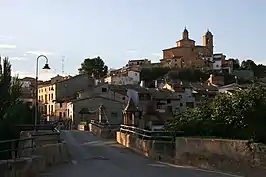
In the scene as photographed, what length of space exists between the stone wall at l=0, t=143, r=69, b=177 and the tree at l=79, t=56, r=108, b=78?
123176 mm

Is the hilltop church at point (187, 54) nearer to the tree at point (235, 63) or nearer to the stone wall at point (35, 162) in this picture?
the tree at point (235, 63)

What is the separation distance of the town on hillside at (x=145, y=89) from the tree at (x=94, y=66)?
32 cm

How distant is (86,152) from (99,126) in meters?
16.5

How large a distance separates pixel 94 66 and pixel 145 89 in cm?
5276

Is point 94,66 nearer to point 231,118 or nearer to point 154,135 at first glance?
point 154,135

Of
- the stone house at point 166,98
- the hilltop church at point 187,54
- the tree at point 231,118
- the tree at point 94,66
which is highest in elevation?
the hilltop church at point 187,54

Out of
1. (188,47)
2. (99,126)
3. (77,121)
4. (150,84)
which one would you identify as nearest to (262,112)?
(99,126)

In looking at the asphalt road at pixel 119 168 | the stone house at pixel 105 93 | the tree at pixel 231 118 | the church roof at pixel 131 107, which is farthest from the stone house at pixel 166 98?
the tree at pixel 231 118

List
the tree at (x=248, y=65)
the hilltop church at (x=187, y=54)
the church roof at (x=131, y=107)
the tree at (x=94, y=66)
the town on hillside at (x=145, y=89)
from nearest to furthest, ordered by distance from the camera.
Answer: the church roof at (x=131, y=107) < the town on hillside at (x=145, y=89) < the tree at (x=94, y=66) < the tree at (x=248, y=65) < the hilltop church at (x=187, y=54)

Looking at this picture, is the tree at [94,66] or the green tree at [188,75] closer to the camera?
the green tree at [188,75]

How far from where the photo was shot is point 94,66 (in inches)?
5792

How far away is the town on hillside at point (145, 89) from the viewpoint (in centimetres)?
3806

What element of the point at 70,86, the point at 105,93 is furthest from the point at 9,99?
the point at 70,86

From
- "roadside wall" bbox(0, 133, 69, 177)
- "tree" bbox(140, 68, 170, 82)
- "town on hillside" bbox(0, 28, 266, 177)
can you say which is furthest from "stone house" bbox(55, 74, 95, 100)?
"roadside wall" bbox(0, 133, 69, 177)
